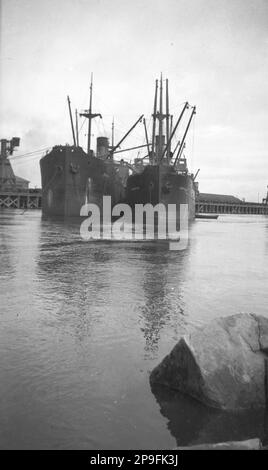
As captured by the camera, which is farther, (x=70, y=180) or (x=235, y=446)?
(x=70, y=180)

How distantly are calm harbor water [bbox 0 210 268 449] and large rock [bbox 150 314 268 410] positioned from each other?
0.48ft

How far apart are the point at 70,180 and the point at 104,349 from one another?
3496 cm

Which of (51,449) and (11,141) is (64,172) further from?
(11,141)

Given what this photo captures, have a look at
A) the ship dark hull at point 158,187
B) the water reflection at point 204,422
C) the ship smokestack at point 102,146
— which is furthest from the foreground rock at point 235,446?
the ship smokestack at point 102,146

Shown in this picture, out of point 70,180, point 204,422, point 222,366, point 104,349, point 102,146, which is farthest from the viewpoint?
point 102,146

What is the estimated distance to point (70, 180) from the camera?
38.4 meters

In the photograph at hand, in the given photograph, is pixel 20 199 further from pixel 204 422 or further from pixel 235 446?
pixel 235 446

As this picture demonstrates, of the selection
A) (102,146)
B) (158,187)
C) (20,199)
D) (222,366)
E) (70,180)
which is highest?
(102,146)

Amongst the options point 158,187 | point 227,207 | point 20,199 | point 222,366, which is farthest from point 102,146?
point 227,207

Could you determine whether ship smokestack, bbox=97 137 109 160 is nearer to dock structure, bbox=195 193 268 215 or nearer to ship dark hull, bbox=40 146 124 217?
ship dark hull, bbox=40 146 124 217

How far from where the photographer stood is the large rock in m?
3.56

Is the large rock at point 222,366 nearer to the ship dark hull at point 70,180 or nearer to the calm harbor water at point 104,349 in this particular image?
the calm harbor water at point 104,349

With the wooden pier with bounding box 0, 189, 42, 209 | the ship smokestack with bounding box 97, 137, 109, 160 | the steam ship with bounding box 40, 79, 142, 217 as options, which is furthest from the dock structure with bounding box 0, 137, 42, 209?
the steam ship with bounding box 40, 79, 142, 217

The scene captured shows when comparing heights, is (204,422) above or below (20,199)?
below
